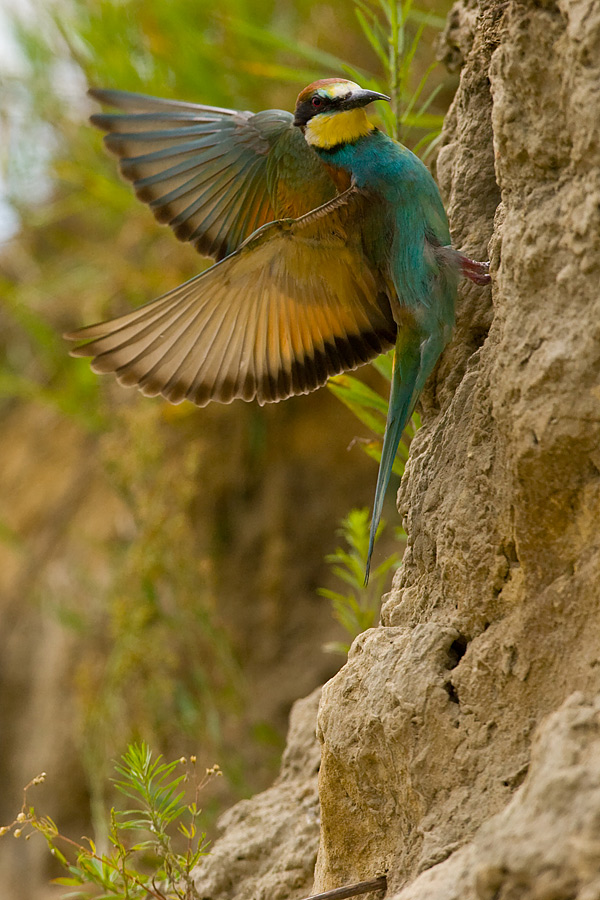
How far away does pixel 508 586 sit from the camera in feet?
4.60

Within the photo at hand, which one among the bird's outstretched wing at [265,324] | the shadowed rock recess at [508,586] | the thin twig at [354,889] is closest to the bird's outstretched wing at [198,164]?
the bird's outstretched wing at [265,324]

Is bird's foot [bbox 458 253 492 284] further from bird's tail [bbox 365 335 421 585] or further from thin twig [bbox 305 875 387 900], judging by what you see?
thin twig [bbox 305 875 387 900]

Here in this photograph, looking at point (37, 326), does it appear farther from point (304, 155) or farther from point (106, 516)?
point (304, 155)

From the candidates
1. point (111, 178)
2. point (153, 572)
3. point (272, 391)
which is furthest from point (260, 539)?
point (272, 391)

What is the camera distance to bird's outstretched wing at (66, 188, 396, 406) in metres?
1.89

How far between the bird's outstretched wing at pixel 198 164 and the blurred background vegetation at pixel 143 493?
0.93 metres

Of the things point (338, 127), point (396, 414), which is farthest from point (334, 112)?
point (396, 414)

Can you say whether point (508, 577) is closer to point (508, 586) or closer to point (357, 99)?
point (508, 586)

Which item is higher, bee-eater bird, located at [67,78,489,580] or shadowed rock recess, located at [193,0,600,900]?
bee-eater bird, located at [67,78,489,580]

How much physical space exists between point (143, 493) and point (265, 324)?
1.50 metres

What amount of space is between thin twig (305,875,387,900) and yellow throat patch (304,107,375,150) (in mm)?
1346

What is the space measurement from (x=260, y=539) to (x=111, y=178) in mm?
1610

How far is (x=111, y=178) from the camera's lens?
4117 mm

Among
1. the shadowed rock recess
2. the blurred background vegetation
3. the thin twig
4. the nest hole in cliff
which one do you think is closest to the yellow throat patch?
the shadowed rock recess
